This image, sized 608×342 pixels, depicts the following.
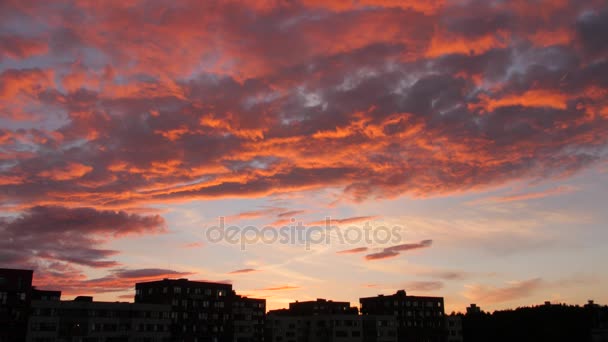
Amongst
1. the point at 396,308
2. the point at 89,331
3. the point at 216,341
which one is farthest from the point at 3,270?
the point at 396,308

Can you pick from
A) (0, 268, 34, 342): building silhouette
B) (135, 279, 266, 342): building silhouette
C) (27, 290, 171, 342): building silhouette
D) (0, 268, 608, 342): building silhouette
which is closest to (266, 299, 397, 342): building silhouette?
(0, 268, 608, 342): building silhouette

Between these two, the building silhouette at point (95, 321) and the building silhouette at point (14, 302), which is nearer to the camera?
the building silhouette at point (14, 302)

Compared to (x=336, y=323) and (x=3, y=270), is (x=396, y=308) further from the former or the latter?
(x=3, y=270)

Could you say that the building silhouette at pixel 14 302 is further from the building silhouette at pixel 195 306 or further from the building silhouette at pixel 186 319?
the building silhouette at pixel 195 306

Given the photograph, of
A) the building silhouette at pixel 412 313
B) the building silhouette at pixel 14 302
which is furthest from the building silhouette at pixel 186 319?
the building silhouette at pixel 412 313

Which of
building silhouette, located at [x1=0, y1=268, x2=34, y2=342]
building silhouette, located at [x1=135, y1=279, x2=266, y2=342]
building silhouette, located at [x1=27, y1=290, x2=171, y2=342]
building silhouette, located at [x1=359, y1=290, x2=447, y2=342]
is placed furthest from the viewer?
building silhouette, located at [x1=359, y1=290, x2=447, y2=342]

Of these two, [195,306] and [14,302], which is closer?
[14,302]

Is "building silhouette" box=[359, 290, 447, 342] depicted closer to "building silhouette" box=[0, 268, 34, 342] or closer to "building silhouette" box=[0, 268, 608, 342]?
"building silhouette" box=[0, 268, 608, 342]

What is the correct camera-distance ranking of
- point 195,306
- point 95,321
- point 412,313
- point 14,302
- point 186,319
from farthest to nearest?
point 412,313 < point 195,306 < point 186,319 < point 95,321 < point 14,302

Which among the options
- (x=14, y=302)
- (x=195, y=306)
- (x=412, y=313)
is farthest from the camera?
(x=412, y=313)

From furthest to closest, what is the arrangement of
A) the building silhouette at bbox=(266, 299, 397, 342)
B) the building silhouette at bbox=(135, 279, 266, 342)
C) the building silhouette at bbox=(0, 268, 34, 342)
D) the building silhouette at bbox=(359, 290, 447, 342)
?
the building silhouette at bbox=(359, 290, 447, 342) → the building silhouette at bbox=(266, 299, 397, 342) → the building silhouette at bbox=(135, 279, 266, 342) → the building silhouette at bbox=(0, 268, 34, 342)

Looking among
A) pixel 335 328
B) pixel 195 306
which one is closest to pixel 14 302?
pixel 195 306

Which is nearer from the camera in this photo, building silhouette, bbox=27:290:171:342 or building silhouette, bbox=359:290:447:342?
building silhouette, bbox=27:290:171:342

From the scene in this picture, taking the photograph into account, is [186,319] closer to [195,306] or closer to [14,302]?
[195,306]
